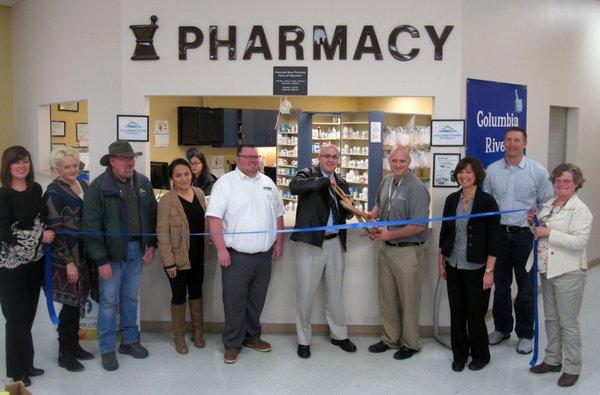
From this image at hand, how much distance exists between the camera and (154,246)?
4297 mm

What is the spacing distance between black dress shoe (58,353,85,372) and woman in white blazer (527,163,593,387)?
3223 mm

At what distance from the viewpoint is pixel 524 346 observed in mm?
4445

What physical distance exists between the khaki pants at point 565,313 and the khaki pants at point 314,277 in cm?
144

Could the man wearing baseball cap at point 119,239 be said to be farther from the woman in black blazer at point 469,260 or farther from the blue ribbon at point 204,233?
the woman in black blazer at point 469,260

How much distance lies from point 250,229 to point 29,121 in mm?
4936

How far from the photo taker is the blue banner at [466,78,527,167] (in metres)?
4.88

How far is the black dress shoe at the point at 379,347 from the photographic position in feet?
14.5

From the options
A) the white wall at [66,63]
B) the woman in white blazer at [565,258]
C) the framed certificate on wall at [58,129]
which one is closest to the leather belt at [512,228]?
the woman in white blazer at [565,258]

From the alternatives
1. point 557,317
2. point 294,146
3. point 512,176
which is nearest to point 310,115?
point 294,146

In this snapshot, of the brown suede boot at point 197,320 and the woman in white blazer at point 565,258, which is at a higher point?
the woman in white blazer at point 565,258

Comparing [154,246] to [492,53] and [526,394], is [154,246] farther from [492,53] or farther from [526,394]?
[492,53]

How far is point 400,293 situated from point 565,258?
118cm

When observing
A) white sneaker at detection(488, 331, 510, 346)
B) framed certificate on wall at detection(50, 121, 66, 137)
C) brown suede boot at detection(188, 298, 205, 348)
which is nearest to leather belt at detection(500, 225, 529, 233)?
white sneaker at detection(488, 331, 510, 346)

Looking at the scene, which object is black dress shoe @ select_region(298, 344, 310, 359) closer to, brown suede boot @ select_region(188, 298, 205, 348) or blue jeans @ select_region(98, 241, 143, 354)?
brown suede boot @ select_region(188, 298, 205, 348)
